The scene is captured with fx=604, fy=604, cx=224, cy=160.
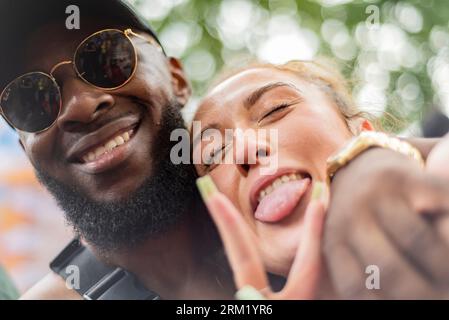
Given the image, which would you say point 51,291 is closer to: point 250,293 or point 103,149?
point 103,149

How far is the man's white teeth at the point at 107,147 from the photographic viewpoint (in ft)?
4.20

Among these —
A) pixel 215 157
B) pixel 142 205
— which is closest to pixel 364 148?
pixel 215 157

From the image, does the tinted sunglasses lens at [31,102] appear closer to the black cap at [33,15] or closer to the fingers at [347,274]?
the black cap at [33,15]

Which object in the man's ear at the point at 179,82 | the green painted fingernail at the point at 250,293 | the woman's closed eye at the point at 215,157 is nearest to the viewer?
the green painted fingernail at the point at 250,293

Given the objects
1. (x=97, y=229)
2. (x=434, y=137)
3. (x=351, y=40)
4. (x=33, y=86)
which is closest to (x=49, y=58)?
(x=33, y=86)

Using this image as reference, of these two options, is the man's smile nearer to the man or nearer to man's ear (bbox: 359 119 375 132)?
the man

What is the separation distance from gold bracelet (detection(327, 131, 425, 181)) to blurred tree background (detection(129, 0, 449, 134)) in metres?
0.25

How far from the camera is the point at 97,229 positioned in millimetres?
1317

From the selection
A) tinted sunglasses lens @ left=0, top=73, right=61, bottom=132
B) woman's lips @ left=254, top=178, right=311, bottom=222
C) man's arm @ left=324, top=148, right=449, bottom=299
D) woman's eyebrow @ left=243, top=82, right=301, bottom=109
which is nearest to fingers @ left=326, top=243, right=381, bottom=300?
man's arm @ left=324, top=148, right=449, bottom=299

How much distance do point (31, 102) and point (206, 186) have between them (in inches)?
15.8

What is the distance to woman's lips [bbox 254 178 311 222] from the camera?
1.17 metres

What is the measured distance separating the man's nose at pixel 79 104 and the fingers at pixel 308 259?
1.59 ft

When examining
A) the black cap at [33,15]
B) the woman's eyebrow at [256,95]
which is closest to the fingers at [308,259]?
the woman's eyebrow at [256,95]

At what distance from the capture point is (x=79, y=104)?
4.09 ft
